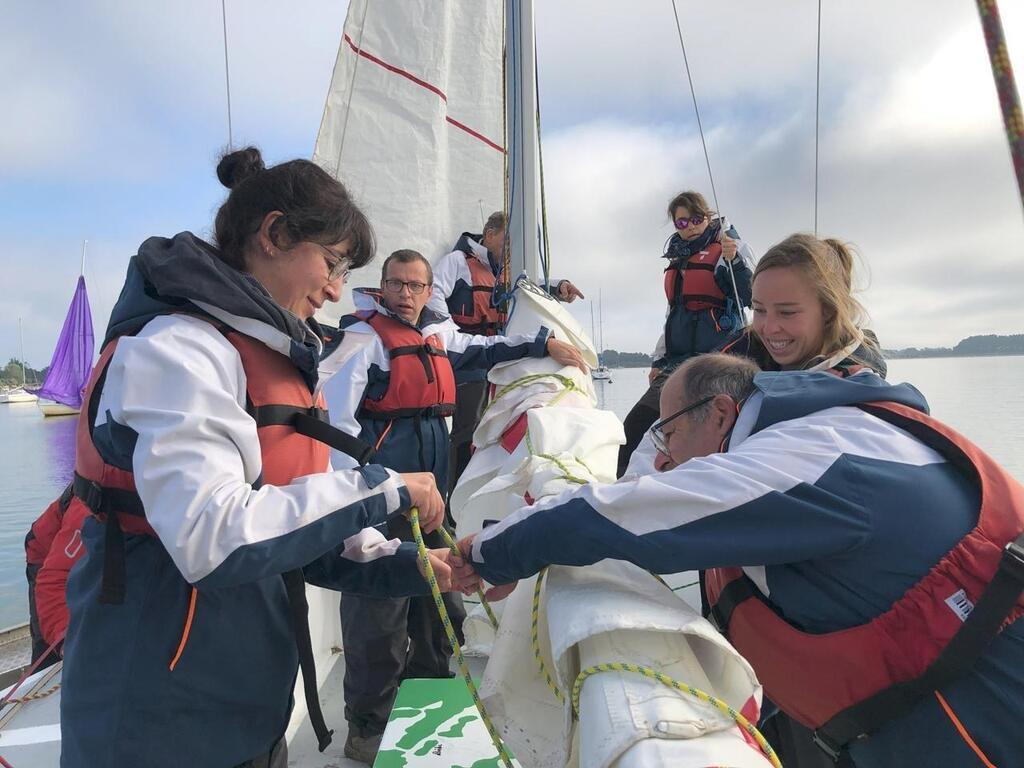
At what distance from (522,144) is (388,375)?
5.76ft

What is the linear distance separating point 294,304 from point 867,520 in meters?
1.06

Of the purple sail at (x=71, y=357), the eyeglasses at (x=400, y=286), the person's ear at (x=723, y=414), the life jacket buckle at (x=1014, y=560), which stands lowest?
the life jacket buckle at (x=1014, y=560)

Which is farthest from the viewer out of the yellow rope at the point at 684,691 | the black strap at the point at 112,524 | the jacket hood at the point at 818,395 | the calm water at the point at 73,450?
the calm water at the point at 73,450

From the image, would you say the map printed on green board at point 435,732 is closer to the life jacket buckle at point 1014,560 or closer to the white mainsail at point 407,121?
the life jacket buckle at point 1014,560

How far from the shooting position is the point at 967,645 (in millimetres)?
1067

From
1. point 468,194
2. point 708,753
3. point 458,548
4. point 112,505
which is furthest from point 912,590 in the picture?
point 468,194

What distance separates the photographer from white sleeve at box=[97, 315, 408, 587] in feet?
2.94

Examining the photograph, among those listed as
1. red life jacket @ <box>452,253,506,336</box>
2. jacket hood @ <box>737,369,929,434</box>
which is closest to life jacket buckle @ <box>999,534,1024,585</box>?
jacket hood @ <box>737,369,929,434</box>

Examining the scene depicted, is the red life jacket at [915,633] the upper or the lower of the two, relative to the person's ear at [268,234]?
lower

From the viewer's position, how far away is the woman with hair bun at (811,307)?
1942 millimetres

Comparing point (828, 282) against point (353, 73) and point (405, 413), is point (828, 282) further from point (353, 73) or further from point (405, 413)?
point (353, 73)

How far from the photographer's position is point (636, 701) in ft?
2.87

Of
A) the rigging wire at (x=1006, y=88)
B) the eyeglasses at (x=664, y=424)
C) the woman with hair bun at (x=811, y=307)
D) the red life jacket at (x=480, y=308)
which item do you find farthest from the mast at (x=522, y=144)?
the rigging wire at (x=1006, y=88)

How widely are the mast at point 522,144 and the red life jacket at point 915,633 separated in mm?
2663
